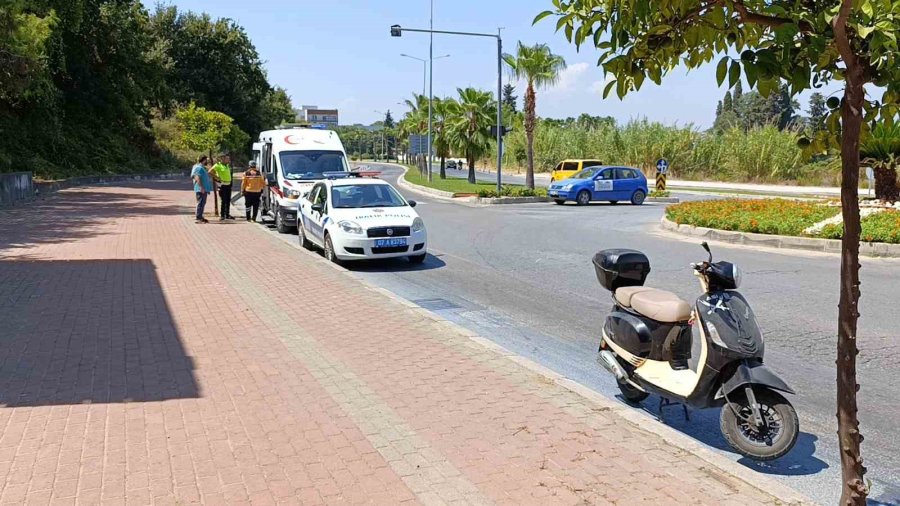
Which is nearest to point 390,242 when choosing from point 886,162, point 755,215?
point 755,215

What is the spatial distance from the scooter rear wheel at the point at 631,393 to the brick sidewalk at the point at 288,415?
0.40m

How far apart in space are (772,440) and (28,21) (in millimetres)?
23939

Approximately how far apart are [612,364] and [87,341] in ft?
15.6

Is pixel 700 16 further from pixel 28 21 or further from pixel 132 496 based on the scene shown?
pixel 28 21

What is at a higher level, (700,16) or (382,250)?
(700,16)

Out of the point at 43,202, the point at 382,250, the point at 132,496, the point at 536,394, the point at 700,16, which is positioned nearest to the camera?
the point at 700,16

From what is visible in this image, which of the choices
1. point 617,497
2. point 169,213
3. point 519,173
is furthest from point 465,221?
point 519,173

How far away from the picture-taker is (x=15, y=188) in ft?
75.8

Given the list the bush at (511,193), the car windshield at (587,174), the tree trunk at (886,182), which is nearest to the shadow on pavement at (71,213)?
the bush at (511,193)

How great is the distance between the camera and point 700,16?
328 cm

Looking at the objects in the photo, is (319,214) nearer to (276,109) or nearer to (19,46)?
(19,46)

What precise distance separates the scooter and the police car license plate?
22.6ft

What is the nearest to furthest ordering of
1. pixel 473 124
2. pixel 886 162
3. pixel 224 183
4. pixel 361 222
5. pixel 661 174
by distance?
pixel 361 222 → pixel 886 162 → pixel 224 183 → pixel 661 174 → pixel 473 124

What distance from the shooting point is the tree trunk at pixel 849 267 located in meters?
3.04
